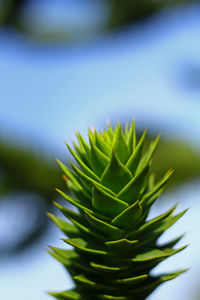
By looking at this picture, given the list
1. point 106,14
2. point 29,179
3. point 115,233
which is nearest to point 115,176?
point 115,233


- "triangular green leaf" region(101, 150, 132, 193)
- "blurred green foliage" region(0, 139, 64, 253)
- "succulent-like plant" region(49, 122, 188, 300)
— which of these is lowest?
"succulent-like plant" region(49, 122, 188, 300)

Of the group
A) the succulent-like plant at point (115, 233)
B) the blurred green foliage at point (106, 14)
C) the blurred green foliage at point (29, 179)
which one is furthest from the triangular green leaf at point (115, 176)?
the blurred green foliage at point (106, 14)

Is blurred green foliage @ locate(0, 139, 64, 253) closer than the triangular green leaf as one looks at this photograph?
No

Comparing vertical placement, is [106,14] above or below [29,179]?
above

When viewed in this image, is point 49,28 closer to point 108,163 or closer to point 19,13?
point 19,13

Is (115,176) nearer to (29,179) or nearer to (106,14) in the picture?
(29,179)

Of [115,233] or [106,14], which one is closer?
[115,233]

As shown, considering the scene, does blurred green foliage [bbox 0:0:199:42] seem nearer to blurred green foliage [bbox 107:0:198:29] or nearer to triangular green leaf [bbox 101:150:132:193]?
blurred green foliage [bbox 107:0:198:29]

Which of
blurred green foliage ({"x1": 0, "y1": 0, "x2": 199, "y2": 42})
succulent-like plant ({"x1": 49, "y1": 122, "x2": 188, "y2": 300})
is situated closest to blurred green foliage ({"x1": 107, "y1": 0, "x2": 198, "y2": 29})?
blurred green foliage ({"x1": 0, "y1": 0, "x2": 199, "y2": 42})

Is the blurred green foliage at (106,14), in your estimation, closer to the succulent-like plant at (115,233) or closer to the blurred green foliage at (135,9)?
the blurred green foliage at (135,9)
